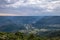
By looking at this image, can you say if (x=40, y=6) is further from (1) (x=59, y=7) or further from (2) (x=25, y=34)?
(2) (x=25, y=34)

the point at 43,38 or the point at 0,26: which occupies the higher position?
the point at 0,26

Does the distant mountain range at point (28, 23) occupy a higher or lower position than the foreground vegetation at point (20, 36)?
higher

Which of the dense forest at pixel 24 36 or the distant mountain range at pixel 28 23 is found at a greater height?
the distant mountain range at pixel 28 23

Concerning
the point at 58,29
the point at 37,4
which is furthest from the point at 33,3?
the point at 58,29

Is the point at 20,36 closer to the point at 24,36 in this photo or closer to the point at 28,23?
the point at 24,36

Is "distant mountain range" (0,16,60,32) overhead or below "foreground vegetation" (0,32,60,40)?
overhead

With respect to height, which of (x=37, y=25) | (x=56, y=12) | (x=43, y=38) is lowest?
(x=43, y=38)

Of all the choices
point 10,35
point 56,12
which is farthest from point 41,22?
point 10,35

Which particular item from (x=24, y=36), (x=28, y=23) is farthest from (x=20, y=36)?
(x=28, y=23)
